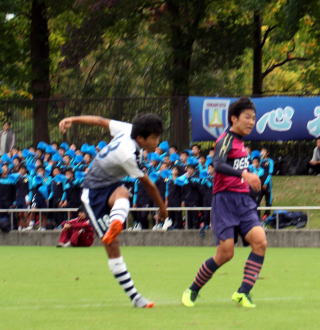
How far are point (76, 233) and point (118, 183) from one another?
11748mm

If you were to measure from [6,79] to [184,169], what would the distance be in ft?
37.3

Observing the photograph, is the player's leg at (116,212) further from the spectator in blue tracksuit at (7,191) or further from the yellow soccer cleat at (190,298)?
the spectator in blue tracksuit at (7,191)

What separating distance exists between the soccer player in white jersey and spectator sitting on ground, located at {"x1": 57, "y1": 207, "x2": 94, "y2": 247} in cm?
1158

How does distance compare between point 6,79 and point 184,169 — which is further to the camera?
point 6,79

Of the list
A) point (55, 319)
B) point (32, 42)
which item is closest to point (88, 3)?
point (32, 42)

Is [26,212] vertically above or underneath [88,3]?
underneath

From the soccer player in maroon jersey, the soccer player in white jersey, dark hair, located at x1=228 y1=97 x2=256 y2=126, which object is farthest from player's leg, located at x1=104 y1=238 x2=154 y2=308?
dark hair, located at x1=228 y1=97 x2=256 y2=126

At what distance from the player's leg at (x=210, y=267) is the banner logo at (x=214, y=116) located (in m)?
16.2

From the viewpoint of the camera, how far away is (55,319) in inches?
372

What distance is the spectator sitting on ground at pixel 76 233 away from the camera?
861 inches

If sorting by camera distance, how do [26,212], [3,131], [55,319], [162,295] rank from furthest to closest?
[3,131] < [26,212] < [162,295] < [55,319]

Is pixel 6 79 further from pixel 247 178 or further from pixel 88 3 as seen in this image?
pixel 247 178

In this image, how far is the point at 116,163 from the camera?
10031 mm

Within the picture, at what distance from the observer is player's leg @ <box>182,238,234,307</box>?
33.5 ft
